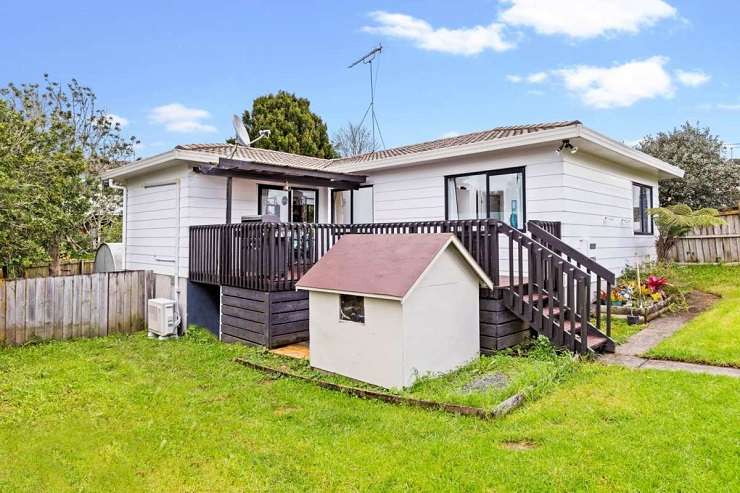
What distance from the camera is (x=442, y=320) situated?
5156mm

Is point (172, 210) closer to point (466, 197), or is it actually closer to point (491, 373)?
point (466, 197)

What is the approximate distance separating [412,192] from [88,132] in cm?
1515

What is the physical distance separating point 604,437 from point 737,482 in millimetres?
800

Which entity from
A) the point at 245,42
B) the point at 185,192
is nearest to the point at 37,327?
the point at 185,192

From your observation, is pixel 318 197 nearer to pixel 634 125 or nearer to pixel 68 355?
pixel 68 355

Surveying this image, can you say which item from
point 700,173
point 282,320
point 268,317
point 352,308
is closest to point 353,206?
point 282,320

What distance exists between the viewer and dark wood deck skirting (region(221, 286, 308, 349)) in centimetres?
693

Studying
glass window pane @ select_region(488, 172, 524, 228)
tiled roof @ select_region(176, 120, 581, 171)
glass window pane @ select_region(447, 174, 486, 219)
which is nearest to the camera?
glass window pane @ select_region(488, 172, 524, 228)

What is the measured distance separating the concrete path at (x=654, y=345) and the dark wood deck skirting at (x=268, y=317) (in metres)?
4.28

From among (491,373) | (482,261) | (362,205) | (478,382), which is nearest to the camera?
(478,382)

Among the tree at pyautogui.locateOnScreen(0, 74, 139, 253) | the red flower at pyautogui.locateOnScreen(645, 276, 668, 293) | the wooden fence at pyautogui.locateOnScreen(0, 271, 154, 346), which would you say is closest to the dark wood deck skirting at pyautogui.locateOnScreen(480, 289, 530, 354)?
the red flower at pyautogui.locateOnScreen(645, 276, 668, 293)

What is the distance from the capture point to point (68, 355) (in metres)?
7.02

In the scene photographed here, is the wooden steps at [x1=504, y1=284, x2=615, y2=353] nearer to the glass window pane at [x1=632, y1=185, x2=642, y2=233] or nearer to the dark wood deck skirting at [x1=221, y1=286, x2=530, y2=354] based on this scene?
the dark wood deck skirting at [x1=221, y1=286, x2=530, y2=354]

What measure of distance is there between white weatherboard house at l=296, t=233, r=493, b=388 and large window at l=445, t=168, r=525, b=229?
3.09 m
